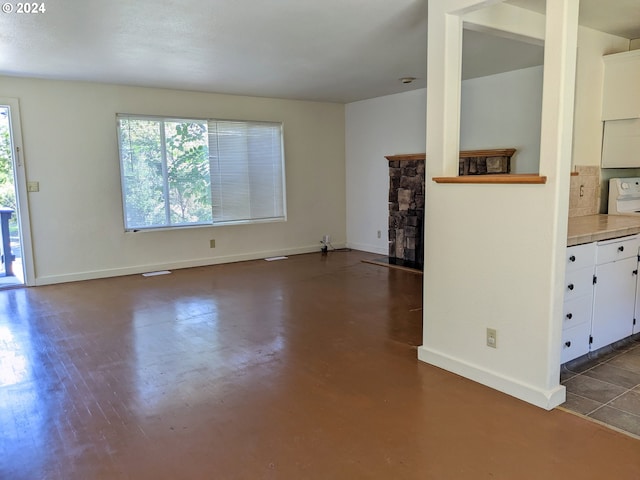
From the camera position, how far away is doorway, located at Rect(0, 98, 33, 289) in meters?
5.13

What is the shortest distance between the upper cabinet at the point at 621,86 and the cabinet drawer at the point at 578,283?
1.70m

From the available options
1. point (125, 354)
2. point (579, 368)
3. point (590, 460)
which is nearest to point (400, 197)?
point (579, 368)

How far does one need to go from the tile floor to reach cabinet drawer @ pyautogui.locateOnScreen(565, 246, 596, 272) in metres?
0.69

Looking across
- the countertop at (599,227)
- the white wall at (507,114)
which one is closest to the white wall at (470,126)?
the white wall at (507,114)

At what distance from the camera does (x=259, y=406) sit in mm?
2529

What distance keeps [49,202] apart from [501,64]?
17.6ft

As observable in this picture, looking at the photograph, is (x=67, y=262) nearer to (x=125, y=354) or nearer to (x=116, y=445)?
(x=125, y=354)

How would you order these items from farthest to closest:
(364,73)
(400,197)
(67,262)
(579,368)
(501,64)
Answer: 1. (400,197)
2. (67,262)
3. (364,73)
4. (501,64)
5. (579,368)

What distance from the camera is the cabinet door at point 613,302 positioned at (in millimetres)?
3027

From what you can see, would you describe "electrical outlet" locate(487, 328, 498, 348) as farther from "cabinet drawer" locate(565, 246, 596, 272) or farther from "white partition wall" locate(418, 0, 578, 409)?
"cabinet drawer" locate(565, 246, 596, 272)

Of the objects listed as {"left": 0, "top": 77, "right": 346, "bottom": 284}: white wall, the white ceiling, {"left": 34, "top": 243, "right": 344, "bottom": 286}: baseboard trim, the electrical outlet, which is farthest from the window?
the electrical outlet

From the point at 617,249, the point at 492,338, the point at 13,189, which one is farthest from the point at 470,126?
the point at 13,189

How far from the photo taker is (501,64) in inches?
189

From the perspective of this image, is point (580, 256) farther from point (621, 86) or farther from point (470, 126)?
point (470, 126)
